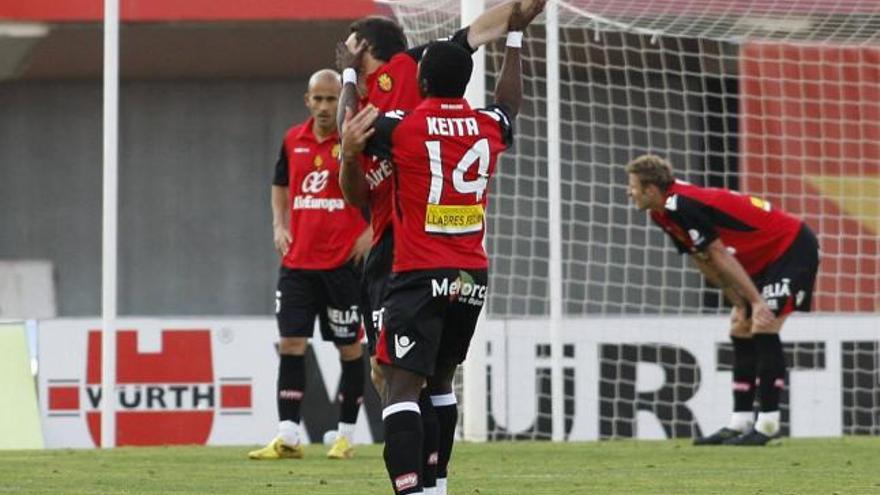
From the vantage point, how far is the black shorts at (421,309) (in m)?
6.84

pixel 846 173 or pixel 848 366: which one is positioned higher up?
pixel 846 173

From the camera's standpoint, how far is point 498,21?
24.5ft

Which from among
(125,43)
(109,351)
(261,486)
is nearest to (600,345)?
(109,351)

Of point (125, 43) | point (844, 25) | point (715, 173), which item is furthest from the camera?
point (125, 43)

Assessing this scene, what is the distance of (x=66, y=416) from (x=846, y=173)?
7954 mm

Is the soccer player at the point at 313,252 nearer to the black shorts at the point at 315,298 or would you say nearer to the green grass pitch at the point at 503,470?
the black shorts at the point at 315,298

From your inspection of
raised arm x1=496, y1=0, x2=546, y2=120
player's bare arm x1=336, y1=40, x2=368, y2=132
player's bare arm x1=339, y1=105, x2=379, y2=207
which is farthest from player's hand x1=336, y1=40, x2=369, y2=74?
raised arm x1=496, y1=0, x2=546, y2=120

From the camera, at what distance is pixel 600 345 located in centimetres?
1461

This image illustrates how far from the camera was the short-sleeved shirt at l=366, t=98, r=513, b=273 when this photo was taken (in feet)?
22.6

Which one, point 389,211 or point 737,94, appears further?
point 737,94

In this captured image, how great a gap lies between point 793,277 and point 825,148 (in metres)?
6.78

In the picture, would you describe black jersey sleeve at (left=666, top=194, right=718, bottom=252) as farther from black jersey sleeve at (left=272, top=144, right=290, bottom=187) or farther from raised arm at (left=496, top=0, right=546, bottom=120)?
raised arm at (left=496, top=0, right=546, bottom=120)

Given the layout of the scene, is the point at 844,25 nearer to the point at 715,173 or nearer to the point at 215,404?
the point at 715,173

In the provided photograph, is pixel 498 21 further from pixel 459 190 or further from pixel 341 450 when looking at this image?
pixel 341 450
